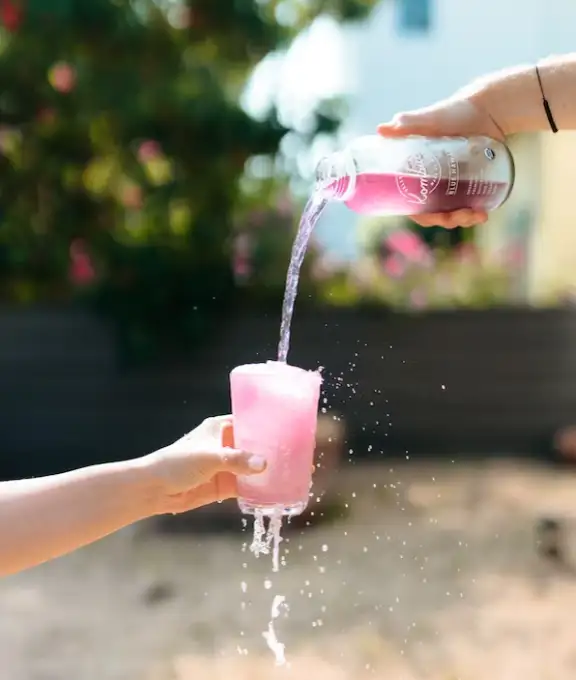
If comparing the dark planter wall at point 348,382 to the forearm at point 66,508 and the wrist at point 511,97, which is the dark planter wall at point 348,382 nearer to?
the wrist at point 511,97

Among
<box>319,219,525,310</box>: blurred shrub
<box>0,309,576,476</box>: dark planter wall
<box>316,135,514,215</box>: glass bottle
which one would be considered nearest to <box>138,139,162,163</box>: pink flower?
<box>0,309,576,476</box>: dark planter wall

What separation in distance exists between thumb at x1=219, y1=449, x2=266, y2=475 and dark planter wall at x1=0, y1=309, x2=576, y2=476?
253 cm

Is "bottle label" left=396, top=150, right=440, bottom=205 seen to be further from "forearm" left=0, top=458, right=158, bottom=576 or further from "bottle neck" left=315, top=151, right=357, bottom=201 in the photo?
"forearm" left=0, top=458, right=158, bottom=576

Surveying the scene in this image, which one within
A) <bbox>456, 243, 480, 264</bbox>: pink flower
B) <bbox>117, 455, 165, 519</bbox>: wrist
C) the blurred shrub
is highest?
<bbox>117, 455, 165, 519</bbox>: wrist

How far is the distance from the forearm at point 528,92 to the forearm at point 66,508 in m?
0.66

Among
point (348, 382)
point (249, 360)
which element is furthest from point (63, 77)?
point (348, 382)

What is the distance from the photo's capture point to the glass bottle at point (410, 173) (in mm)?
1174

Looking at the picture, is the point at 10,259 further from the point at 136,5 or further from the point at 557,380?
the point at 557,380

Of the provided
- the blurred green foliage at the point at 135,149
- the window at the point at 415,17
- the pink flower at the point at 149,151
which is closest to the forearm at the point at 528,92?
the blurred green foliage at the point at 135,149

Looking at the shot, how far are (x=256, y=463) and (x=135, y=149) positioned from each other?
2.66 meters

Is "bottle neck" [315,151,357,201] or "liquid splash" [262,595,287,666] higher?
"bottle neck" [315,151,357,201]

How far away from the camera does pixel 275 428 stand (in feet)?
3.40

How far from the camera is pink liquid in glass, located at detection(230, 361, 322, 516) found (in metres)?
1.03

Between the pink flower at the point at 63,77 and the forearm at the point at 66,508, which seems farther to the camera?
the pink flower at the point at 63,77
